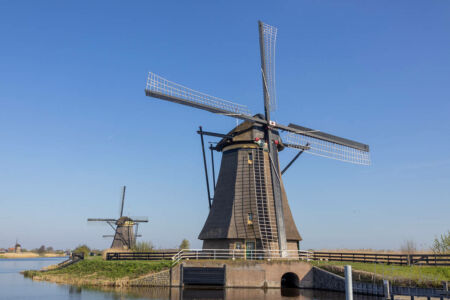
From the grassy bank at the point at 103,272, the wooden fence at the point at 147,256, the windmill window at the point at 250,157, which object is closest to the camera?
the grassy bank at the point at 103,272

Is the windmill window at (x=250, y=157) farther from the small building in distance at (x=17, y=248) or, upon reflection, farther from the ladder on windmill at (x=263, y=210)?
the small building in distance at (x=17, y=248)

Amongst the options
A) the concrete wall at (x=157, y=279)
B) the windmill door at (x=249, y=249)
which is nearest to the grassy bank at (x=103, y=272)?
the concrete wall at (x=157, y=279)

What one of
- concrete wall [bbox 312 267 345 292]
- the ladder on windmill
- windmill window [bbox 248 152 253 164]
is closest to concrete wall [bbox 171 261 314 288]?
concrete wall [bbox 312 267 345 292]

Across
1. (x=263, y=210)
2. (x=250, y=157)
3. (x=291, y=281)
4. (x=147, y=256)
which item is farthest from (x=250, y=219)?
(x=147, y=256)

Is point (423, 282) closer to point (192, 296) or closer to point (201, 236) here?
point (192, 296)

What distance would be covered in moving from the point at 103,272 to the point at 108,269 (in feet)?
1.91

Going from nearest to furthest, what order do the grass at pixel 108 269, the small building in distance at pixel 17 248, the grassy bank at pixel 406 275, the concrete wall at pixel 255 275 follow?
the grassy bank at pixel 406 275
the concrete wall at pixel 255 275
the grass at pixel 108 269
the small building in distance at pixel 17 248

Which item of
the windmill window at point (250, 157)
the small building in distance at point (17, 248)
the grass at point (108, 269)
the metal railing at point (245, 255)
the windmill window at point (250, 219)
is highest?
the windmill window at point (250, 157)

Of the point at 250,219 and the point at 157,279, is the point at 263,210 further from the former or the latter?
the point at 157,279

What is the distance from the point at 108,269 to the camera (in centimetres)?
2816

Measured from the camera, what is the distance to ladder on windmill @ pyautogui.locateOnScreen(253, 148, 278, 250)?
2535 cm

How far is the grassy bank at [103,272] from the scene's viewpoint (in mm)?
25656

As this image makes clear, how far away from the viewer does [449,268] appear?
20.4 m

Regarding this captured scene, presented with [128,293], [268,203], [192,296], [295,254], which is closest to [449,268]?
[295,254]
